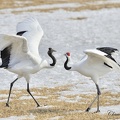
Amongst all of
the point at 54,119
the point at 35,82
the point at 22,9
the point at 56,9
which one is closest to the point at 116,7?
the point at 56,9

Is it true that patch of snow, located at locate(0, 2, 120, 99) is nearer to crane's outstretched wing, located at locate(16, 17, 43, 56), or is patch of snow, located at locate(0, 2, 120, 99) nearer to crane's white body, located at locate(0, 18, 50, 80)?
crane's outstretched wing, located at locate(16, 17, 43, 56)

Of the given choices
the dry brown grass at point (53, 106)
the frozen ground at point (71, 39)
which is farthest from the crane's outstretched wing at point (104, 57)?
the frozen ground at point (71, 39)

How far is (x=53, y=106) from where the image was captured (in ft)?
39.5

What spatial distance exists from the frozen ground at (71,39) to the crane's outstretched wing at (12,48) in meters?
2.05

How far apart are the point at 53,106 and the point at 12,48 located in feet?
5.15

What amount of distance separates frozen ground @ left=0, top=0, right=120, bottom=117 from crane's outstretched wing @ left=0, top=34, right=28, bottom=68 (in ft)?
6.73

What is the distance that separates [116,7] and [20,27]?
21344 mm

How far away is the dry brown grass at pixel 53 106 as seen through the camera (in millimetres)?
10664

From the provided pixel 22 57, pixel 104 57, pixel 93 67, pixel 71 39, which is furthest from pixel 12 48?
pixel 71 39

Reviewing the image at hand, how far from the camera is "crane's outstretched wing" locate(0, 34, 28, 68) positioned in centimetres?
1184

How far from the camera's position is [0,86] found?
601 inches

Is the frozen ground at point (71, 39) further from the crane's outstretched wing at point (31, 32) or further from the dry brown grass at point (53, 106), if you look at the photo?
the crane's outstretched wing at point (31, 32)

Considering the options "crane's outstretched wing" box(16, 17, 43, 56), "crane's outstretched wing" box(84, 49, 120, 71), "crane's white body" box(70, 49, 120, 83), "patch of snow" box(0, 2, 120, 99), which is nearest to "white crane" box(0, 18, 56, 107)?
"crane's outstretched wing" box(16, 17, 43, 56)

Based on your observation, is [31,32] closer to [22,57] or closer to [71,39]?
[22,57]
